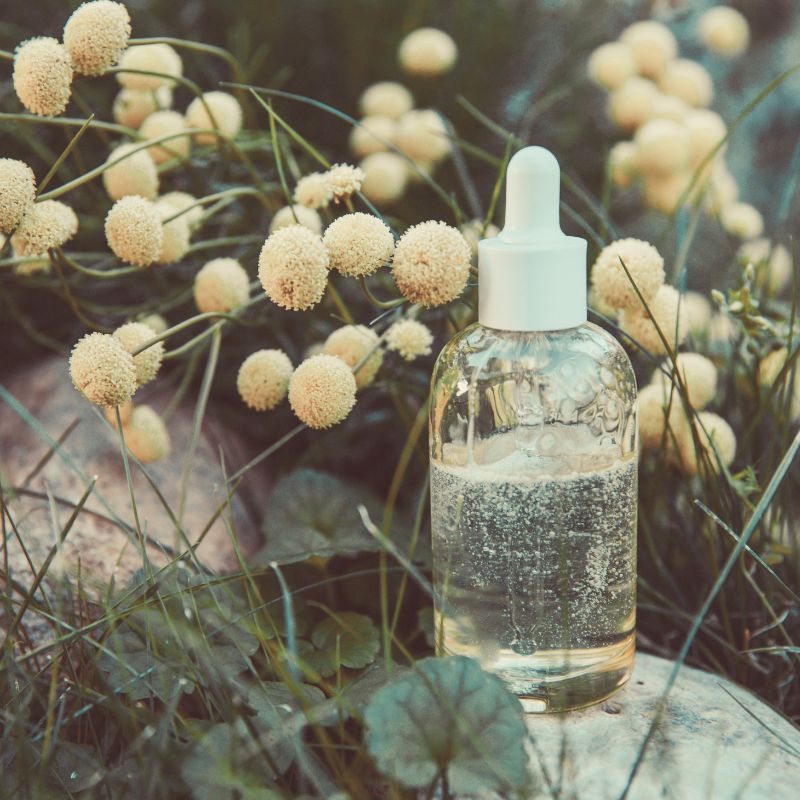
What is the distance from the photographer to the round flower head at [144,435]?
78cm

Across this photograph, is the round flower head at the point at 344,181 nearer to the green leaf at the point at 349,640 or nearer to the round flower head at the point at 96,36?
the round flower head at the point at 96,36

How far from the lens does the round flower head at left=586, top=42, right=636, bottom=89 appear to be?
1.01m

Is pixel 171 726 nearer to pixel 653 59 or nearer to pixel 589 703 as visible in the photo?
pixel 589 703

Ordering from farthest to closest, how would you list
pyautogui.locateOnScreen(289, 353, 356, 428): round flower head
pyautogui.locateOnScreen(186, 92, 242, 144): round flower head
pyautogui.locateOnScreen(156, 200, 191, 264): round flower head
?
pyautogui.locateOnScreen(186, 92, 242, 144): round flower head → pyautogui.locateOnScreen(156, 200, 191, 264): round flower head → pyautogui.locateOnScreen(289, 353, 356, 428): round flower head

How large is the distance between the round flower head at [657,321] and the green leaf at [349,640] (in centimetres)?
31

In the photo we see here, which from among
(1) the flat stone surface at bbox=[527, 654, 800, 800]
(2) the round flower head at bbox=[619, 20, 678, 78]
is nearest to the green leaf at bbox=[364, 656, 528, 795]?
(1) the flat stone surface at bbox=[527, 654, 800, 800]

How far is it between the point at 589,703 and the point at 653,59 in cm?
72

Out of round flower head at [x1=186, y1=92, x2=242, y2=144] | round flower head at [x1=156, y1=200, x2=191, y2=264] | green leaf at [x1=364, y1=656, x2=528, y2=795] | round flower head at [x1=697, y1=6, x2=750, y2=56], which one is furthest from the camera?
round flower head at [x1=697, y1=6, x2=750, y2=56]

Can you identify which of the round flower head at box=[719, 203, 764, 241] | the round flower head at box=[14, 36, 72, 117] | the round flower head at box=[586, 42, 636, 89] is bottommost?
the round flower head at box=[719, 203, 764, 241]

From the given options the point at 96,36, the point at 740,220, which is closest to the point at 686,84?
the point at 740,220

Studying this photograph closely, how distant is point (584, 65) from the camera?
4.26ft

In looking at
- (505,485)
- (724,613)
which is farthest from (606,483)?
(724,613)

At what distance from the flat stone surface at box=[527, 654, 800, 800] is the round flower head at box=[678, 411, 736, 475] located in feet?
0.55

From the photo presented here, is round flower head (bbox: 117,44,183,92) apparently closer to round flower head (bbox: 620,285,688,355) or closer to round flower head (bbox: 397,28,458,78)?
round flower head (bbox: 397,28,458,78)
